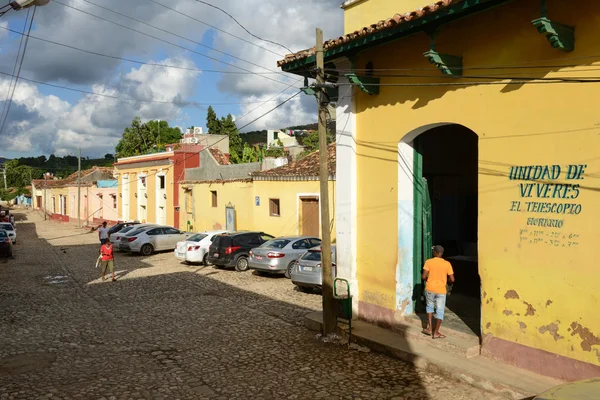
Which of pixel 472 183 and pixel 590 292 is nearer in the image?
pixel 590 292

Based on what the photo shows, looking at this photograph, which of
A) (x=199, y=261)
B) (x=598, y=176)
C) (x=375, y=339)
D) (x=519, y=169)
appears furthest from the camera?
(x=199, y=261)

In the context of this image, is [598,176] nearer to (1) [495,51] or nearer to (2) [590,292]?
(2) [590,292]

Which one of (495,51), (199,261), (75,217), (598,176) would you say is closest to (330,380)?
(598,176)

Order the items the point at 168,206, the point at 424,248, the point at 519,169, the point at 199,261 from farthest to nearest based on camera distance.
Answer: the point at 168,206
the point at 199,261
the point at 424,248
the point at 519,169

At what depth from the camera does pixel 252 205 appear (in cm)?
2459

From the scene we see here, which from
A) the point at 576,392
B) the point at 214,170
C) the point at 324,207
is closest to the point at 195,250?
the point at 214,170

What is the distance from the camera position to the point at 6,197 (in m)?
92.1

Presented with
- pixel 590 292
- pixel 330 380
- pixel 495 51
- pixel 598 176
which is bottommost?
pixel 330 380

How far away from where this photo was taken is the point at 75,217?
2057 inches

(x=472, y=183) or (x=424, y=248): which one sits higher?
(x=472, y=183)

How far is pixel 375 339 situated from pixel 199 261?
12.5 meters

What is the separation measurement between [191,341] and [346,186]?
4146mm

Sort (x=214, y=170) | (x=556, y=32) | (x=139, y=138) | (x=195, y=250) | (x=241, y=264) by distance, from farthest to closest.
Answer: (x=139, y=138)
(x=214, y=170)
(x=195, y=250)
(x=241, y=264)
(x=556, y=32)

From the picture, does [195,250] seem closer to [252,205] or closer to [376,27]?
[252,205]
